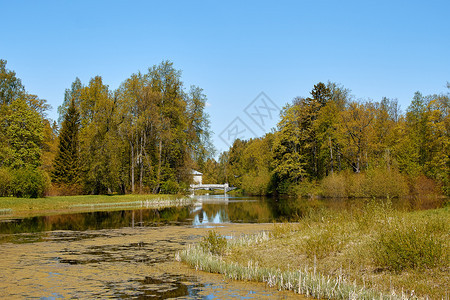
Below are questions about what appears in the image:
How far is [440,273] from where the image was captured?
30.3 feet

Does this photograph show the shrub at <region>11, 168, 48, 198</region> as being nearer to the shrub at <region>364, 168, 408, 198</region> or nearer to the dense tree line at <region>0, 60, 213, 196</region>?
the dense tree line at <region>0, 60, 213, 196</region>

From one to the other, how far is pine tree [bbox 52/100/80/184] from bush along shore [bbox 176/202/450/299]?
38.8 metres

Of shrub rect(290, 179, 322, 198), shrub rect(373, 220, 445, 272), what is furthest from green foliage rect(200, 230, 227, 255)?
shrub rect(290, 179, 322, 198)

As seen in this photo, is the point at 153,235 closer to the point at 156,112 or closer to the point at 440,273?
the point at 440,273

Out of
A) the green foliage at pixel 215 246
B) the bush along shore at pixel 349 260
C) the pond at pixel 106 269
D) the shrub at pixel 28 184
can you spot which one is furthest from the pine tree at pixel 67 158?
the green foliage at pixel 215 246

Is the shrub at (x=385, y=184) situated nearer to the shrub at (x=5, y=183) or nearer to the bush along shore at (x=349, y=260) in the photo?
the bush along shore at (x=349, y=260)

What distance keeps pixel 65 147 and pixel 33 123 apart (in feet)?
16.5

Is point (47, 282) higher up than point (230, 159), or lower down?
lower down

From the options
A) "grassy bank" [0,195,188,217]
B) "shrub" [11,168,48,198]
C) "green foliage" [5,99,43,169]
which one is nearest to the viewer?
"grassy bank" [0,195,188,217]

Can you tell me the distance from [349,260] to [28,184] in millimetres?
34513

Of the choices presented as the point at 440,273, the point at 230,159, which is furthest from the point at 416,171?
the point at 230,159

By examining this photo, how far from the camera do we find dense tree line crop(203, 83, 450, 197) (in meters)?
51.7

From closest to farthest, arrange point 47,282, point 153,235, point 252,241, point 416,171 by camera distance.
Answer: point 47,282 < point 252,241 < point 153,235 < point 416,171

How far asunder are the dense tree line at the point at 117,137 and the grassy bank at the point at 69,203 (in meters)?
4.42
